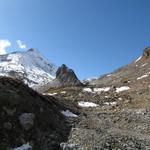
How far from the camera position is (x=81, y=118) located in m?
36.5

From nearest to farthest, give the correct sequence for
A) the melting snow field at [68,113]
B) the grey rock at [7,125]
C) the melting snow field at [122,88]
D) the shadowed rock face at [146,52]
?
1. the grey rock at [7,125]
2. the melting snow field at [68,113]
3. the melting snow field at [122,88]
4. the shadowed rock face at [146,52]

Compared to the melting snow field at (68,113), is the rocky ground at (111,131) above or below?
below

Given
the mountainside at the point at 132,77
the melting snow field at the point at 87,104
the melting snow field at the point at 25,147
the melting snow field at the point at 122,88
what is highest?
the mountainside at the point at 132,77

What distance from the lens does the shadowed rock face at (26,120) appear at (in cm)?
2631

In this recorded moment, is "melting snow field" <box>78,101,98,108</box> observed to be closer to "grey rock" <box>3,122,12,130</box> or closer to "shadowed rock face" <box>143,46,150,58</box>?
"grey rock" <box>3,122,12,130</box>

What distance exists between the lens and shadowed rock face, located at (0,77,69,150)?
26.3 metres

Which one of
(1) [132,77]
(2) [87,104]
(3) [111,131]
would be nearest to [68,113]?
(3) [111,131]

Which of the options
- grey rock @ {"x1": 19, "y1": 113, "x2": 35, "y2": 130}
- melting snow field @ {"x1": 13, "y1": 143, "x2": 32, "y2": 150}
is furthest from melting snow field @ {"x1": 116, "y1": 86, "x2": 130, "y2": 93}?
melting snow field @ {"x1": 13, "y1": 143, "x2": 32, "y2": 150}

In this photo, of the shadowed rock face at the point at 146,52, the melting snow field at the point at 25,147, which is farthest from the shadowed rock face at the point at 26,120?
the shadowed rock face at the point at 146,52

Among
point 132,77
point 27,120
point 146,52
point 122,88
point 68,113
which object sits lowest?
point 27,120

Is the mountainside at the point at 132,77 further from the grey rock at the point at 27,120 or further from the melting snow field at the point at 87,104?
the grey rock at the point at 27,120

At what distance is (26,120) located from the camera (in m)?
28.5

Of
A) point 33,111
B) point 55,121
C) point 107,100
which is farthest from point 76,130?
point 107,100

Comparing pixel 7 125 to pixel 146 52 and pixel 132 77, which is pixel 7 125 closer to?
pixel 132 77
